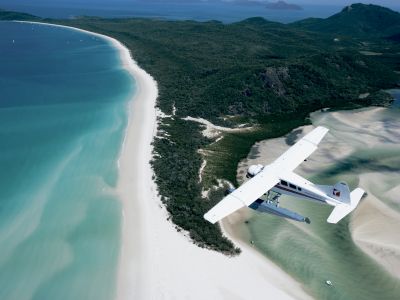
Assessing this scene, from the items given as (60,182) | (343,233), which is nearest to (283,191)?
(343,233)

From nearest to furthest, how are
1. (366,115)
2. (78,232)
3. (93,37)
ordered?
(78,232), (366,115), (93,37)

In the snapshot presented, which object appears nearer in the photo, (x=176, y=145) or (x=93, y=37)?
(x=176, y=145)

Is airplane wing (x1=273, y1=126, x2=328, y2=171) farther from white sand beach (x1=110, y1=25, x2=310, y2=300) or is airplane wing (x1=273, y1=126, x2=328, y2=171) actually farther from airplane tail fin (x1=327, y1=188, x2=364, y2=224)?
white sand beach (x1=110, y1=25, x2=310, y2=300)

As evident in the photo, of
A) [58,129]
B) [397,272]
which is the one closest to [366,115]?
[397,272]

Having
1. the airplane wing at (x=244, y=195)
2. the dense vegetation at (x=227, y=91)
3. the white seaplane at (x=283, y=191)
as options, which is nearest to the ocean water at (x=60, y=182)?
the dense vegetation at (x=227, y=91)

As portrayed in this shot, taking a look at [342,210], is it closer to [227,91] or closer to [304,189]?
[304,189]

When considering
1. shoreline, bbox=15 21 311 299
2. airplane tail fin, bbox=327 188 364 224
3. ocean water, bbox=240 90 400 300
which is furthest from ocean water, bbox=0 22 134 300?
airplane tail fin, bbox=327 188 364 224

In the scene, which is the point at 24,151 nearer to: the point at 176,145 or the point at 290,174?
the point at 176,145
